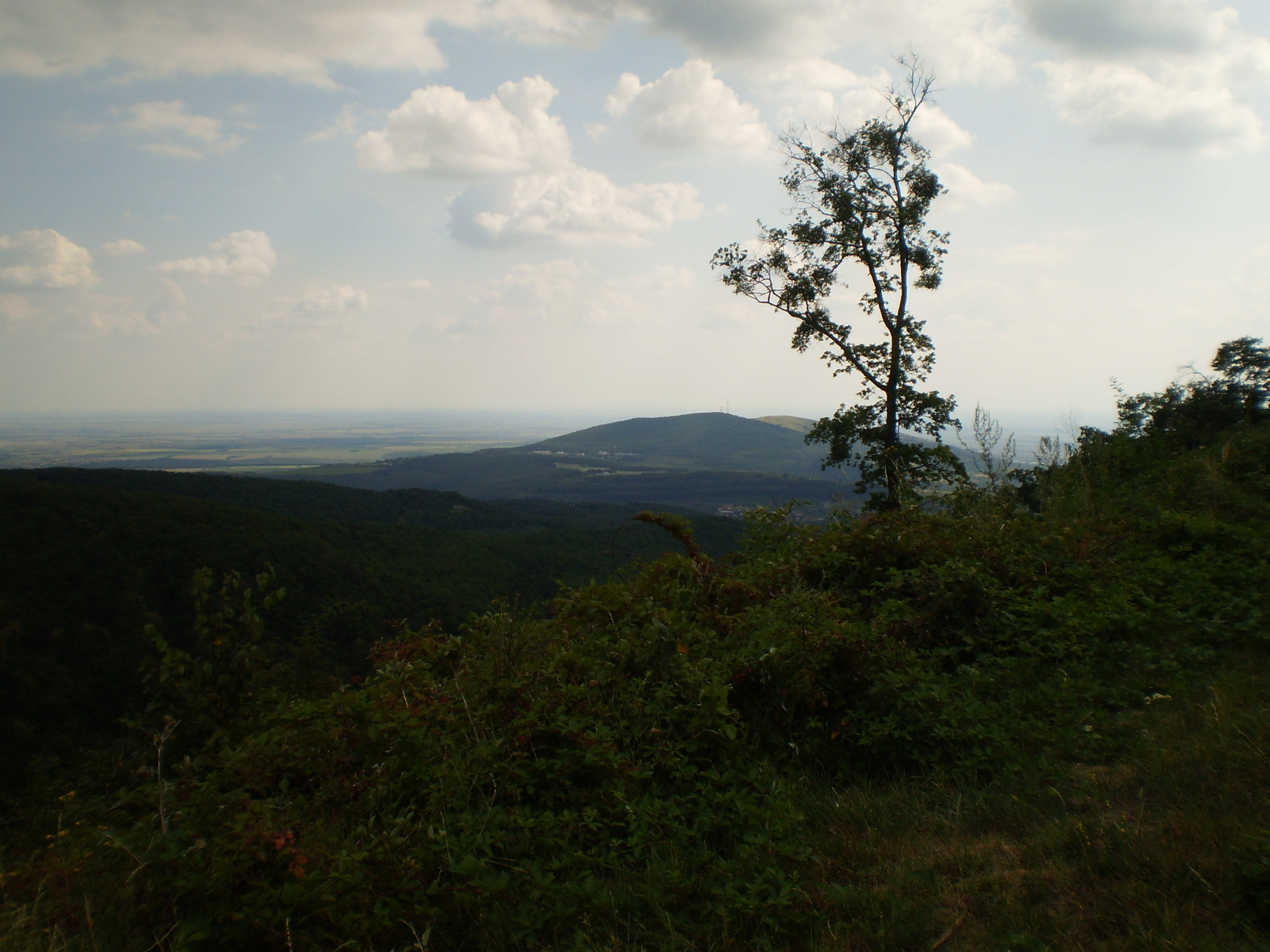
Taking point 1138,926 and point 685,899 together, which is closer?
point 1138,926

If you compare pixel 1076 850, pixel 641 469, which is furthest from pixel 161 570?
pixel 641 469

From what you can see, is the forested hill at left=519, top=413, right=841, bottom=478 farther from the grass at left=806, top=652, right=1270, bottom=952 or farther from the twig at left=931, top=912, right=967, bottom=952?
the twig at left=931, top=912, right=967, bottom=952

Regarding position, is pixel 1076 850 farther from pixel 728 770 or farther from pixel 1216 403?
pixel 1216 403

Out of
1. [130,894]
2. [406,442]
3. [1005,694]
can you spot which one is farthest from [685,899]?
[406,442]

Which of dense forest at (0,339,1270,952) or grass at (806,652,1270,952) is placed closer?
grass at (806,652,1270,952)

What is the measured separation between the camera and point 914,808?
9.70 ft

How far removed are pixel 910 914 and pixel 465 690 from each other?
2421mm

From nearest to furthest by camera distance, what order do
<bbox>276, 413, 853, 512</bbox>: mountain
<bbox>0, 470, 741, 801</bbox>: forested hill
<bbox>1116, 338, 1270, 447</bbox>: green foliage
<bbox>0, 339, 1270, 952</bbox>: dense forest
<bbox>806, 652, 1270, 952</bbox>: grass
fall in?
<bbox>806, 652, 1270, 952</bbox>: grass < <bbox>0, 339, 1270, 952</bbox>: dense forest < <bbox>1116, 338, 1270, 447</bbox>: green foliage < <bbox>0, 470, 741, 801</bbox>: forested hill < <bbox>276, 413, 853, 512</bbox>: mountain

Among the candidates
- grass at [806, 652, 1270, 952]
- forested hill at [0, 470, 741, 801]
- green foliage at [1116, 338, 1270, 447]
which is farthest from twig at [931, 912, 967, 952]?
forested hill at [0, 470, 741, 801]

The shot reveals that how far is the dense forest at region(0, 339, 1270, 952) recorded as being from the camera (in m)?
2.21

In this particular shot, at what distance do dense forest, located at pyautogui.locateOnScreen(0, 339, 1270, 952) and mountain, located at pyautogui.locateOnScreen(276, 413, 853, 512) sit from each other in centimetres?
5822

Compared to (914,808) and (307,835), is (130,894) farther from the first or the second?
(914,808)

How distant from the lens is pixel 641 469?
109500 mm

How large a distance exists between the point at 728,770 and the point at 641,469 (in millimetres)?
106475
